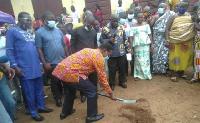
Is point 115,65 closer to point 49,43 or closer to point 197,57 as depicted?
point 49,43

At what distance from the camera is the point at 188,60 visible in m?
4.55

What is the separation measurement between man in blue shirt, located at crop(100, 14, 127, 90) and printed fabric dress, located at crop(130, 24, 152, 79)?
0.37 m

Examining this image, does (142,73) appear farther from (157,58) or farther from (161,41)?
(161,41)

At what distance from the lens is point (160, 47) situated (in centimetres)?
477

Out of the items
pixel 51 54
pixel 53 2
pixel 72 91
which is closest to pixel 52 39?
pixel 51 54

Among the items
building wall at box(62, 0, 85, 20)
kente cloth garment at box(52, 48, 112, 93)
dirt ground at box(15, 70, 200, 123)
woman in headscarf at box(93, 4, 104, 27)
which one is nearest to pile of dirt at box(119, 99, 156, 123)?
dirt ground at box(15, 70, 200, 123)

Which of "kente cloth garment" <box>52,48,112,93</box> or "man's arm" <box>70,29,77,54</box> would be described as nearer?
"kente cloth garment" <box>52,48,112,93</box>

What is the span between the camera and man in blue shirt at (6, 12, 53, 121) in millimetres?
3096

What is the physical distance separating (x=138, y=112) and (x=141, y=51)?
1782mm

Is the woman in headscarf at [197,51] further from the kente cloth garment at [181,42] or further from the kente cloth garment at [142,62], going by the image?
the kente cloth garment at [142,62]

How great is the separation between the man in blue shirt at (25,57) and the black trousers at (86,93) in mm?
622

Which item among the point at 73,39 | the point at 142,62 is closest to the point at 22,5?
the point at 73,39

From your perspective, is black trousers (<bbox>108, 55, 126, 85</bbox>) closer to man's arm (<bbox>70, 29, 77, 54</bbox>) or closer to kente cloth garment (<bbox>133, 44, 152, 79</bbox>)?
kente cloth garment (<bbox>133, 44, 152, 79</bbox>)

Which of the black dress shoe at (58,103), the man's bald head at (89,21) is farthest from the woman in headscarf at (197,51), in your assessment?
the black dress shoe at (58,103)
